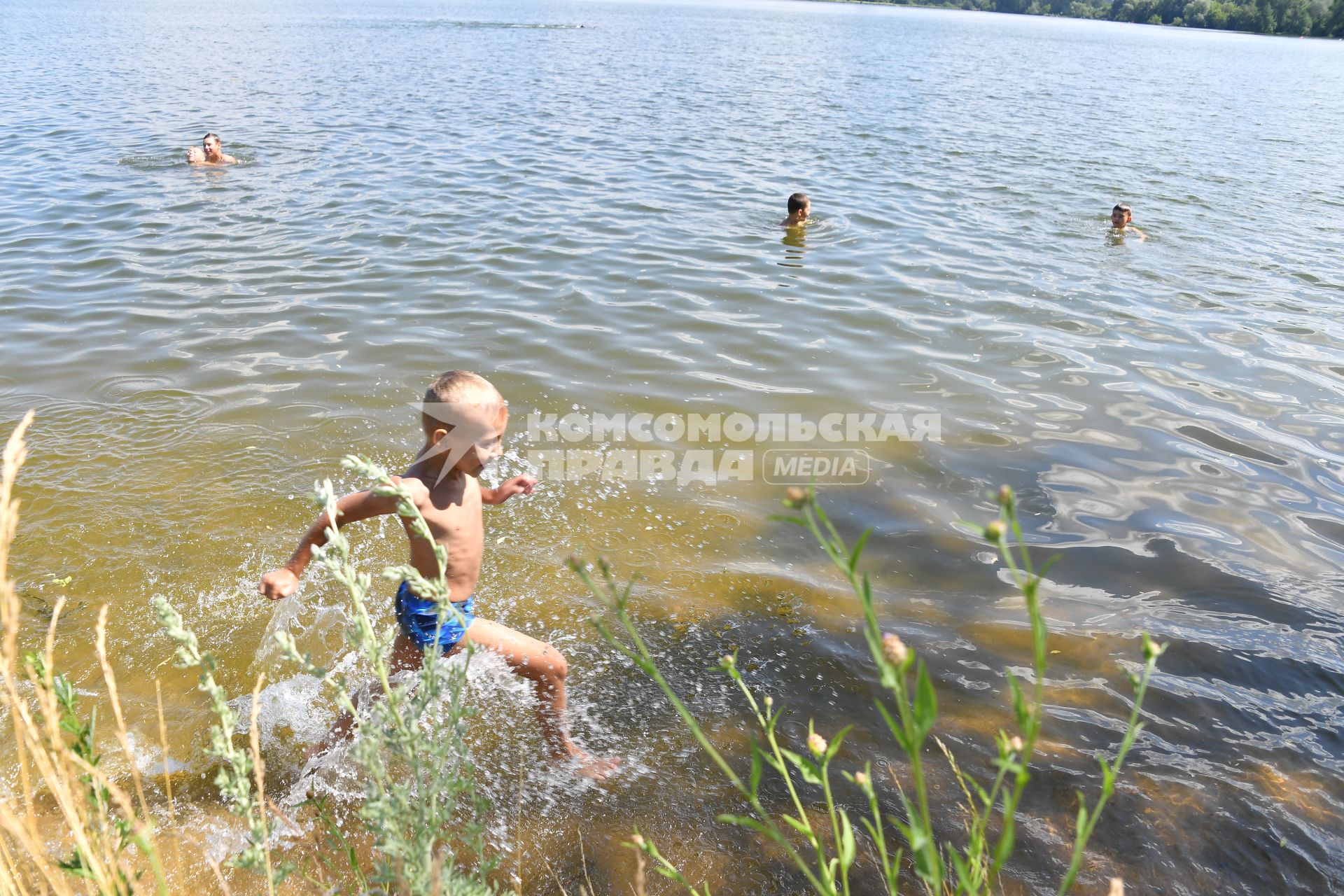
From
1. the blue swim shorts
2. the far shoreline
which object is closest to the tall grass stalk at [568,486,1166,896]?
the blue swim shorts

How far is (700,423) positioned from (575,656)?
265 cm

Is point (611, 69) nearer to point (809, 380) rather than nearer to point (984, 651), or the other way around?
point (809, 380)

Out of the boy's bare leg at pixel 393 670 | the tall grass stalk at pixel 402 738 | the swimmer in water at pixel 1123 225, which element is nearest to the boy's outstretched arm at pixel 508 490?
the boy's bare leg at pixel 393 670

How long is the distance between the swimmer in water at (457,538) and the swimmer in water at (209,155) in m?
11.8

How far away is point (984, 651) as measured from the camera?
4.23 meters

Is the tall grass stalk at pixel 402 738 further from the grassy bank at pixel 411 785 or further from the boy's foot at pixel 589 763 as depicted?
the boy's foot at pixel 589 763

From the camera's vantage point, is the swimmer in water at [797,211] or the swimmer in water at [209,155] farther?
the swimmer in water at [209,155]

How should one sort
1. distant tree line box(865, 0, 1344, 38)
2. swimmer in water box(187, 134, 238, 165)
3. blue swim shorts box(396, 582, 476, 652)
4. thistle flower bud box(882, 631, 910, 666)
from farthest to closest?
distant tree line box(865, 0, 1344, 38), swimmer in water box(187, 134, 238, 165), blue swim shorts box(396, 582, 476, 652), thistle flower bud box(882, 631, 910, 666)

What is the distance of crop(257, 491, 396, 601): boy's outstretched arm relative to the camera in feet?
9.60

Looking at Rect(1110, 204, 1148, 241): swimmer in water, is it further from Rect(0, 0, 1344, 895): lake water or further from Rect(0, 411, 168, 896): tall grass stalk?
Rect(0, 411, 168, 896): tall grass stalk

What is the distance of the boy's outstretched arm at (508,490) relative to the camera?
11.9ft

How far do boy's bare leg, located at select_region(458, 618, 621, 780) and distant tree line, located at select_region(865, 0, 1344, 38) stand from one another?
87.8 meters

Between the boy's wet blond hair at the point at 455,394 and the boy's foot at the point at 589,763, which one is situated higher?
the boy's wet blond hair at the point at 455,394

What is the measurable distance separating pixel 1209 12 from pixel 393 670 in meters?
101
